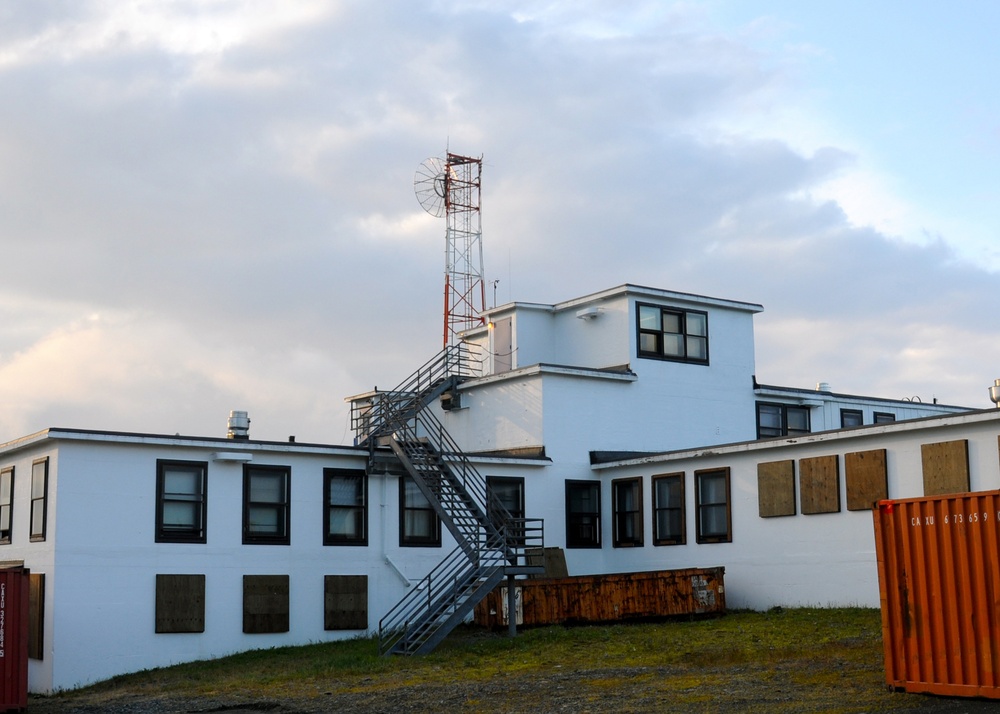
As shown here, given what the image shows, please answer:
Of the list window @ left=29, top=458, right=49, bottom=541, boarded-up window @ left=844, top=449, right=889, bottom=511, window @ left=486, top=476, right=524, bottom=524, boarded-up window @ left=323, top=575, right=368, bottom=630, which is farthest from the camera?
window @ left=486, top=476, right=524, bottom=524

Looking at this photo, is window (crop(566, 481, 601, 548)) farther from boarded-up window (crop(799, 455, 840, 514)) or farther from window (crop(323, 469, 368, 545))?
boarded-up window (crop(799, 455, 840, 514))

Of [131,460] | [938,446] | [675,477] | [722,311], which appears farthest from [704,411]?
[131,460]

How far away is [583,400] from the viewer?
34.7 m

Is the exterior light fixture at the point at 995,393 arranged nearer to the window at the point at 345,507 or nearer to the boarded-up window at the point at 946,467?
the boarded-up window at the point at 946,467

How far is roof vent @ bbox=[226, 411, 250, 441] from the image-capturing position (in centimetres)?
3025

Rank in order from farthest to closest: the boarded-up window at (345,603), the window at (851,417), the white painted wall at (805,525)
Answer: the window at (851,417) < the boarded-up window at (345,603) < the white painted wall at (805,525)

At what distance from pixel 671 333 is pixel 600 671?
16.7 metres

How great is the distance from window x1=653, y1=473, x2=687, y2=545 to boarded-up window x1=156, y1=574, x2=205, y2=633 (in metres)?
11.5

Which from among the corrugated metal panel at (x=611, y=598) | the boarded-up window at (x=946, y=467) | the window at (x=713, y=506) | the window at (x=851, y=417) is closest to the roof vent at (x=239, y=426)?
the corrugated metal panel at (x=611, y=598)

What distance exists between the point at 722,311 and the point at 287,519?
50.2 feet

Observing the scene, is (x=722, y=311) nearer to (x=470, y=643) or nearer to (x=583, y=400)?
(x=583, y=400)

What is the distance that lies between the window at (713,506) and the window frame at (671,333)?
6130 mm

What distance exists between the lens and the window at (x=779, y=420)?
38.9 m

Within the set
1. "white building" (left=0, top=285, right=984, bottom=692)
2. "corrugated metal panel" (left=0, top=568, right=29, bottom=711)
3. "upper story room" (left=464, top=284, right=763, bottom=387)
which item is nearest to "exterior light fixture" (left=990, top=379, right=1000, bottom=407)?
"white building" (left=0, top=285, right=984, bottom=692)
